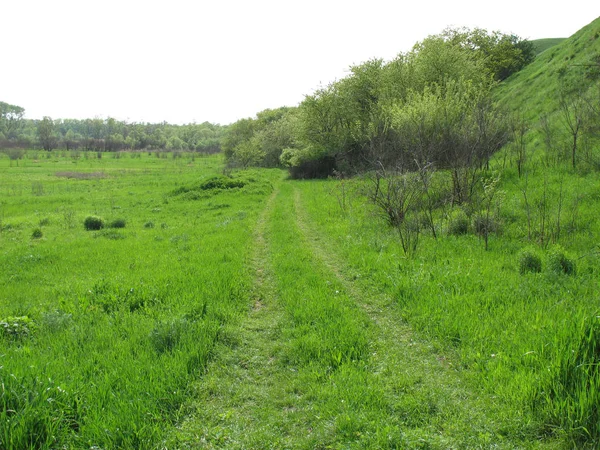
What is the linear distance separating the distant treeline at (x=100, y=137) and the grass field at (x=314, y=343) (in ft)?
414

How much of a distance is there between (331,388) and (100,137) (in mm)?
179136

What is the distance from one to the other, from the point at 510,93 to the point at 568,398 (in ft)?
124

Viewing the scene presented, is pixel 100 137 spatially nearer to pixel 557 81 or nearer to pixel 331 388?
pixel 557 81

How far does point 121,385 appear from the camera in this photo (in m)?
4.84

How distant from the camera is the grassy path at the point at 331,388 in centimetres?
409

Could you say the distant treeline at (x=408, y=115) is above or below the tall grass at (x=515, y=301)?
above

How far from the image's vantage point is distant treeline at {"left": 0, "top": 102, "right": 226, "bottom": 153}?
373 ft

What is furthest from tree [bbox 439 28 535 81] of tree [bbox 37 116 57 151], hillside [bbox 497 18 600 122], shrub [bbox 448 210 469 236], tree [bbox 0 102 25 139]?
tree [bbox 0 102 25 139]

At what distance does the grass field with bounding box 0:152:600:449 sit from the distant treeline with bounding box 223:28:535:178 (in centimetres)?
419

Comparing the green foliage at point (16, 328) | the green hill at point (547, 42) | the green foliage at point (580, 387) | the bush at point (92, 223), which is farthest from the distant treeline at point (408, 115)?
the green hill at point (547, 42)

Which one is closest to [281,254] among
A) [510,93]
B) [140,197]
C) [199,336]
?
[199,336]

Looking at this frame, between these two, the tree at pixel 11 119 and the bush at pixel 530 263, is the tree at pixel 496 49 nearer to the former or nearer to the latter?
the bush at pixel 530 263

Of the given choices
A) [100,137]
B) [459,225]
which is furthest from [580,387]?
[100,137]

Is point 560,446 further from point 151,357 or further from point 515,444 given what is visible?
point 151,357
